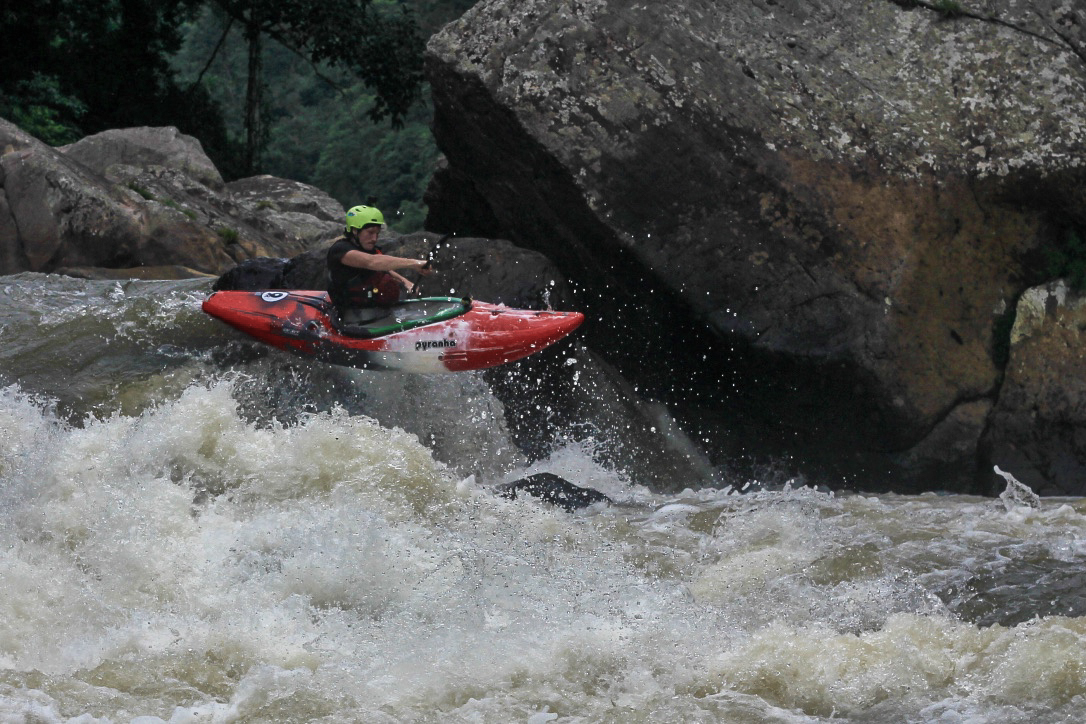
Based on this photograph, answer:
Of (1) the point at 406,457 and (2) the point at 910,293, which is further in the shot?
(2) the point at 910,293

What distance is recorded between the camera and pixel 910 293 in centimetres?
687

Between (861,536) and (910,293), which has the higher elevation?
(910,293)

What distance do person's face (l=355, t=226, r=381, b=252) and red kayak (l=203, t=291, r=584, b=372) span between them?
35cm

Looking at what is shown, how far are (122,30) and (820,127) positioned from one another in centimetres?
1049

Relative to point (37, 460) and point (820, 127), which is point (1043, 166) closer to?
point (820, 127)

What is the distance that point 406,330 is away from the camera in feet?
21.8

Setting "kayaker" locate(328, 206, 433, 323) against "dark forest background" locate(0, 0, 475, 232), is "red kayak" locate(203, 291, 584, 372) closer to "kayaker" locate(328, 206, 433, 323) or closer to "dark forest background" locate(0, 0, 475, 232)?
"kayaker" locate(328, 206, 433, 323)

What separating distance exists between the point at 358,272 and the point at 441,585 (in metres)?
2.61

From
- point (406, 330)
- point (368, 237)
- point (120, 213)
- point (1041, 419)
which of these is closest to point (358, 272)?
point (368, 237)

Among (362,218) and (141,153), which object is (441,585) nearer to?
(362,218)

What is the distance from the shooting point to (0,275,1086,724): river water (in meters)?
3.80

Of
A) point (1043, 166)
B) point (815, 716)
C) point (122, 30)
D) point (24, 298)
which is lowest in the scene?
point (815, 716)

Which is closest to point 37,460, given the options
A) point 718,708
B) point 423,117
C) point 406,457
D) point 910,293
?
point 406,457

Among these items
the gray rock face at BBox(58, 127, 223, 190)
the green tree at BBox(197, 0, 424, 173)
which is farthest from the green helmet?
the green tree at BBox(197, 0, 424, 173)
